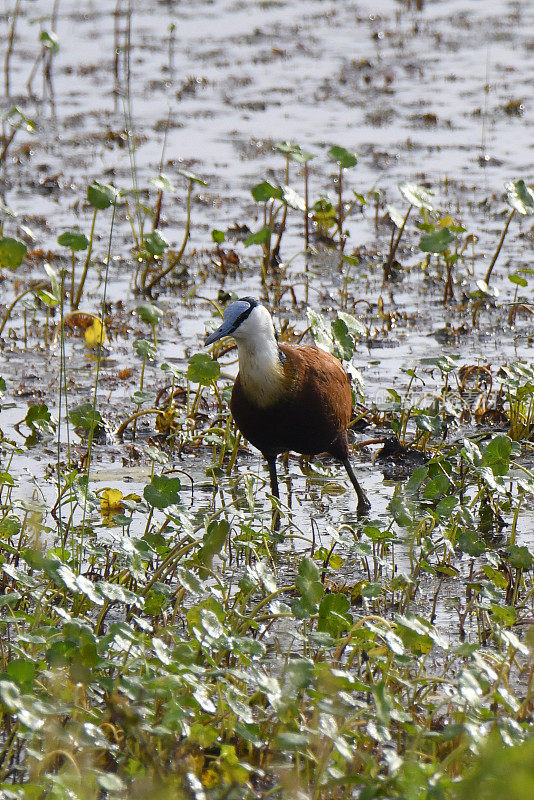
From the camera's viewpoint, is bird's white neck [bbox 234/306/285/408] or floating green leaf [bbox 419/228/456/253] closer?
bird's white neck [bbox 234/306/285/408]

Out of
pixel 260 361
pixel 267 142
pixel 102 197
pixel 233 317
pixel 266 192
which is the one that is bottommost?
pixel 267 142

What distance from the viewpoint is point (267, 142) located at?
1052 centimetres

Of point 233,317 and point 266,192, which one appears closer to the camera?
point 233,317

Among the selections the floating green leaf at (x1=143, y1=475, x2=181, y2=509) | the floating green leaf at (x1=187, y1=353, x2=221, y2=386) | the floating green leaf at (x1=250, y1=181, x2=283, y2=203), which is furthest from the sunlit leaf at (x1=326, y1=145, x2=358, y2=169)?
the floating green leaf at (x1=143, y1=475, x2=181, y2=509)

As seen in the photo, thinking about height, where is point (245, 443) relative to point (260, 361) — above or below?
below

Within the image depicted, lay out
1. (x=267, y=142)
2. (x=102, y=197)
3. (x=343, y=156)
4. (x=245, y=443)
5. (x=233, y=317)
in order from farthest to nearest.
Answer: (x=267, y=142) < (x=343, y=156) < (x=245, y=443) < (x=102, y=197) < (x=233, y=317)

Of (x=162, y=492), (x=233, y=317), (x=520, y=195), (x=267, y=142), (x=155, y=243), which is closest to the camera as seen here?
(x=162, y=492)

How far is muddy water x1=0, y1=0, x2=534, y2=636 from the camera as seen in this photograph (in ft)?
23.3

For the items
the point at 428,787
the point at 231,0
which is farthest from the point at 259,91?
the point at 428,787

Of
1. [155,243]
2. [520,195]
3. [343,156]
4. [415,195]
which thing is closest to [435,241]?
[415,195]

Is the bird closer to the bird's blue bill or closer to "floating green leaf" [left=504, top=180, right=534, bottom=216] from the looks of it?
the bird's blue bill

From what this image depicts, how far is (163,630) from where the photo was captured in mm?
3697

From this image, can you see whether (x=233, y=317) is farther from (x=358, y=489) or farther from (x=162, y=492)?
(x=358, y=489)

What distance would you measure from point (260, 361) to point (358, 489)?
85 cm
